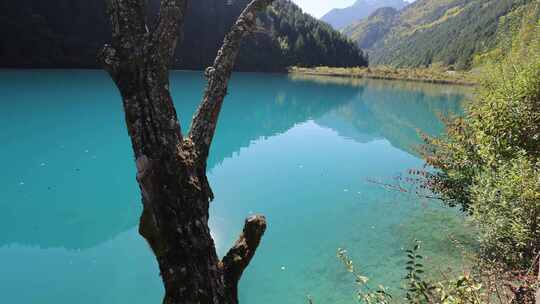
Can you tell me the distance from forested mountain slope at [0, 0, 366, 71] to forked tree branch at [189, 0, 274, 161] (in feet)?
52.1

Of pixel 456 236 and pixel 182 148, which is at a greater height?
pixel 182 148

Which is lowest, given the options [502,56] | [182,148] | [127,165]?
[127,165]

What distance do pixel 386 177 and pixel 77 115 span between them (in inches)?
643

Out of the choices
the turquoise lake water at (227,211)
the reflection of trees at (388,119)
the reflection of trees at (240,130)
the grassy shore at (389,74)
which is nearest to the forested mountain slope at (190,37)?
the turquoise lake water at (227,211)

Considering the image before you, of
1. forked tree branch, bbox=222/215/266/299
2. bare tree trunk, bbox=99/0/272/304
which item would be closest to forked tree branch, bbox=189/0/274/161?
bare tree trunk, bbox=99/0/272/304

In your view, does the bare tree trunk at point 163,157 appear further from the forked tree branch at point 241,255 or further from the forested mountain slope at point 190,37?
the forested mountain slope at point 190,37

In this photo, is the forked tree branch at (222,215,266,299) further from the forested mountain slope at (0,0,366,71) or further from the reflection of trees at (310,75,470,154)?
the forested mountain slope at (0,0,366,71)

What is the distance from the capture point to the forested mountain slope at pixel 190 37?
44875 mm

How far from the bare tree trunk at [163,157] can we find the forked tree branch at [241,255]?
0.11 metres

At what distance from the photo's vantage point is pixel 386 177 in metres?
13.2

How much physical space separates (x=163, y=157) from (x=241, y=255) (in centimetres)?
86

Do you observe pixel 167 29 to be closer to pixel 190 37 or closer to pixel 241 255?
pixel 241 255

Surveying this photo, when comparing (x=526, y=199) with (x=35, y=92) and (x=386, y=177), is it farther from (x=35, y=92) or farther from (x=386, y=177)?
(x=35, y=92)

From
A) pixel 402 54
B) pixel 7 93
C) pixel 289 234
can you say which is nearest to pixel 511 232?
pixel 289 234
